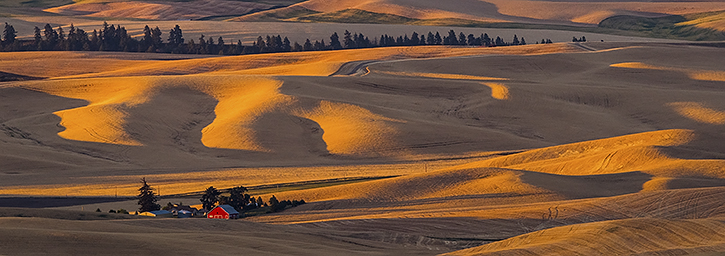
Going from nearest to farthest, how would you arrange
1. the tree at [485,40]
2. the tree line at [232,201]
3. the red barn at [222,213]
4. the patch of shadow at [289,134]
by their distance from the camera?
1. the red barn at [222,213]
2. the tree line at [232,201]
3. the patch of shadow at [289,134]
4. the tree at [485,40]

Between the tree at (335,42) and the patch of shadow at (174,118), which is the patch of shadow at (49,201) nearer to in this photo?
the patch of shadow at (174,118)

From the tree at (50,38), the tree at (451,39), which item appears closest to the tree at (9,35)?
the tree at (50,38)

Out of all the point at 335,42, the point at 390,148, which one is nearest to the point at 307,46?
the point at 335,42

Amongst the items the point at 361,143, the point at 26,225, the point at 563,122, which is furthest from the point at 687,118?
the point at 26,225

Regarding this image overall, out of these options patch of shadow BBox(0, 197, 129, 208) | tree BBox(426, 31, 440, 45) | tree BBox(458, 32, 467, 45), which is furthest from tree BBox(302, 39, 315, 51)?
patch of shadow BBox(0, 197, 129, 208)

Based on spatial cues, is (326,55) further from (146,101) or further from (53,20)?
(53,20)

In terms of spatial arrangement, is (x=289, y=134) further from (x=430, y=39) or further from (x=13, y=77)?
(x=430, y=39)
